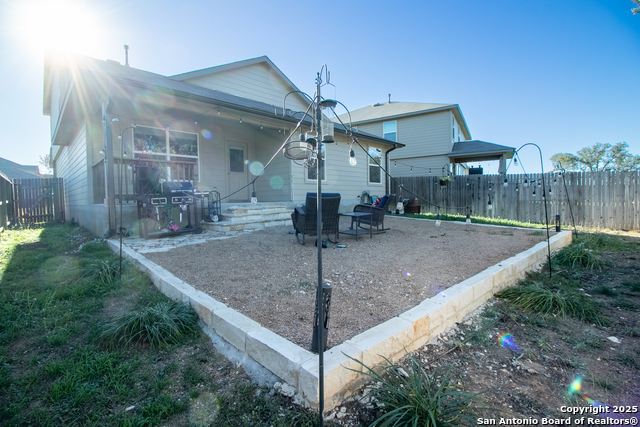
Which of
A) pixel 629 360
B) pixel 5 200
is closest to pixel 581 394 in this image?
pixel 629 360

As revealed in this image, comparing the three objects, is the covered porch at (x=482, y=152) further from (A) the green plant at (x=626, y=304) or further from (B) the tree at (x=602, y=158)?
(B) the tree at (x=602, y=158)

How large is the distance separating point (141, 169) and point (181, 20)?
478 cm

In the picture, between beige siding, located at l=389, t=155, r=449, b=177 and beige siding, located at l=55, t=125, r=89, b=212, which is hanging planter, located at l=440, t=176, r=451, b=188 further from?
beige siding, located at l=55, t=125, r=89, b=212

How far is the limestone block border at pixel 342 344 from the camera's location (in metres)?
1.52

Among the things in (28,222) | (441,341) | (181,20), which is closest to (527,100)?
(181,20)

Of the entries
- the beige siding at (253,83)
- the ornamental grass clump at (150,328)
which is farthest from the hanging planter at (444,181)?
the ornamental grass clump at (150,328)

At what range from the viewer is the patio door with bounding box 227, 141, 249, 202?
32.4 ft


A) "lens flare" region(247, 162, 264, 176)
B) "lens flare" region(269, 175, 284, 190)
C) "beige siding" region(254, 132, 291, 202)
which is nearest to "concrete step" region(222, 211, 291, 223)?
"beige siding" region(254, 132, 291, 202)

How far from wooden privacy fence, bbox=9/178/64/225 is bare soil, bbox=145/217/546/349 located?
1156cm

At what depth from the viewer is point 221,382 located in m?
1.75

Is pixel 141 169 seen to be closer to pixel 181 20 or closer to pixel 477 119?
pixel 181 20

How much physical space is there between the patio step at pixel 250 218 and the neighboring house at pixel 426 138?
392 inches

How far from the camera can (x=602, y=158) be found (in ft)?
121

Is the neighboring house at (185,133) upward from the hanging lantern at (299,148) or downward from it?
upward
